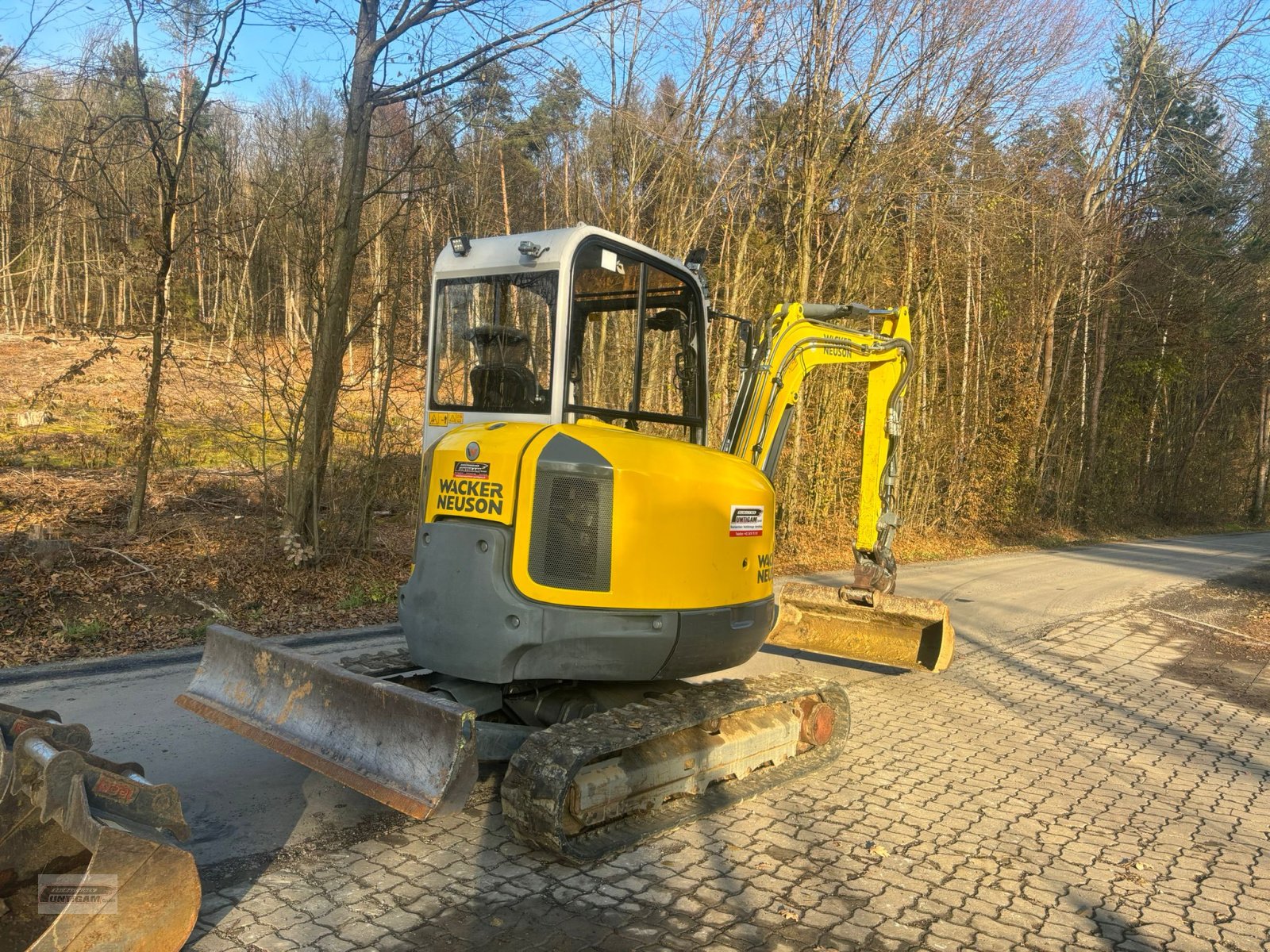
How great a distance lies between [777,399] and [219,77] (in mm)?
6970

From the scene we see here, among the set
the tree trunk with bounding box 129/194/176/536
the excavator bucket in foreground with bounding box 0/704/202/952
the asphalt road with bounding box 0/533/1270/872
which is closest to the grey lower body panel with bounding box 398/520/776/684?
the asphalt road with bounding box 0/533/1270/872

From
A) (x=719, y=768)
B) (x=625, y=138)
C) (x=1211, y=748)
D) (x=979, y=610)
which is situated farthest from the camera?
(x=625, y=138)

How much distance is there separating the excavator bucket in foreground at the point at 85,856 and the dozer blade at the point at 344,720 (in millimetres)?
825

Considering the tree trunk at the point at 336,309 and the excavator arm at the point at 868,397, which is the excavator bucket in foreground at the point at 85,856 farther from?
the tree trunk at the point at 336,309

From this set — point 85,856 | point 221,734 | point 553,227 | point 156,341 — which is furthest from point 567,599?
point 553,227

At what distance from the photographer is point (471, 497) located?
432cm

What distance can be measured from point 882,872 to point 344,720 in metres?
2.43

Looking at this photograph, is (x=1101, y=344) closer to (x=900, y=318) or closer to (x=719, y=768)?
(x=900, y=318)

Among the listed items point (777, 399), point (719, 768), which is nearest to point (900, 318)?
point (777, 399)

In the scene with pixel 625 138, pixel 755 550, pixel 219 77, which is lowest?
pixel 755 550

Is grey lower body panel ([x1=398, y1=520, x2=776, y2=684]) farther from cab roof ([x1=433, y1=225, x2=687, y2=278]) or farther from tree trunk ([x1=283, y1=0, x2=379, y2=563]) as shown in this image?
tree trunk ([x1=283, y1=0, x2=379, y2=563])

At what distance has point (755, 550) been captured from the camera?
5.04 meters

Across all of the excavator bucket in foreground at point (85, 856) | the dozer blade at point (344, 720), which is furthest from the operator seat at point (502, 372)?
the excavator bucket in foreground at point (85, 856)

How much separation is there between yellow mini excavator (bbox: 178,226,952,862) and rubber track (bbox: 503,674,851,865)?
0.04 ft
